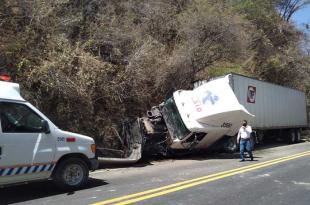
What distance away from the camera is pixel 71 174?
9.23m

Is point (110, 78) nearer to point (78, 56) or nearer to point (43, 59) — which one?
point (78, 56)

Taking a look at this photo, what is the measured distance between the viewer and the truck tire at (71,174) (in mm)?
8977

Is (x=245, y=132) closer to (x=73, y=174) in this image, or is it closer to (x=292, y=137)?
(x=73, y=174)

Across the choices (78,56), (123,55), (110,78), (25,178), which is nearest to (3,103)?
(25,178)

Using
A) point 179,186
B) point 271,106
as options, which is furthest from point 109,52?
point 179,186

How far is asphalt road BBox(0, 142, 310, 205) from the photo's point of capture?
8133mm

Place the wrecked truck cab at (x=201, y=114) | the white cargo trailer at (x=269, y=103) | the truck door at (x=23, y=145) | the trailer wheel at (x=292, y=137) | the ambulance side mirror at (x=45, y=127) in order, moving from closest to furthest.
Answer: the truck door at (x=23, y=145)
the ambulance side mirror at (x=45, y=127)
the wrecked truck cab at (x=201, y=114)
the white cargo trailer at (x=269, y=103)
the trailer wheel at (x=292, y=137)

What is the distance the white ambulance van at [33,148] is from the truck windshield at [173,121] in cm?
646

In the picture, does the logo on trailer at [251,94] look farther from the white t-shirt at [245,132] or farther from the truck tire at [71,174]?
the truck tire at [71,174]

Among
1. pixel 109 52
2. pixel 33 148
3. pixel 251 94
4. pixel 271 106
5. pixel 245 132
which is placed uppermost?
pixel 109 52

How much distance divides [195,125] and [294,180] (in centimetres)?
535

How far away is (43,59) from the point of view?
14508 millimetres

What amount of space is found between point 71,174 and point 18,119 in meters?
1.63

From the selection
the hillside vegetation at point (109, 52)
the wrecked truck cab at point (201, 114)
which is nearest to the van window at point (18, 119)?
the hillside vegetation at point (109, 52)
